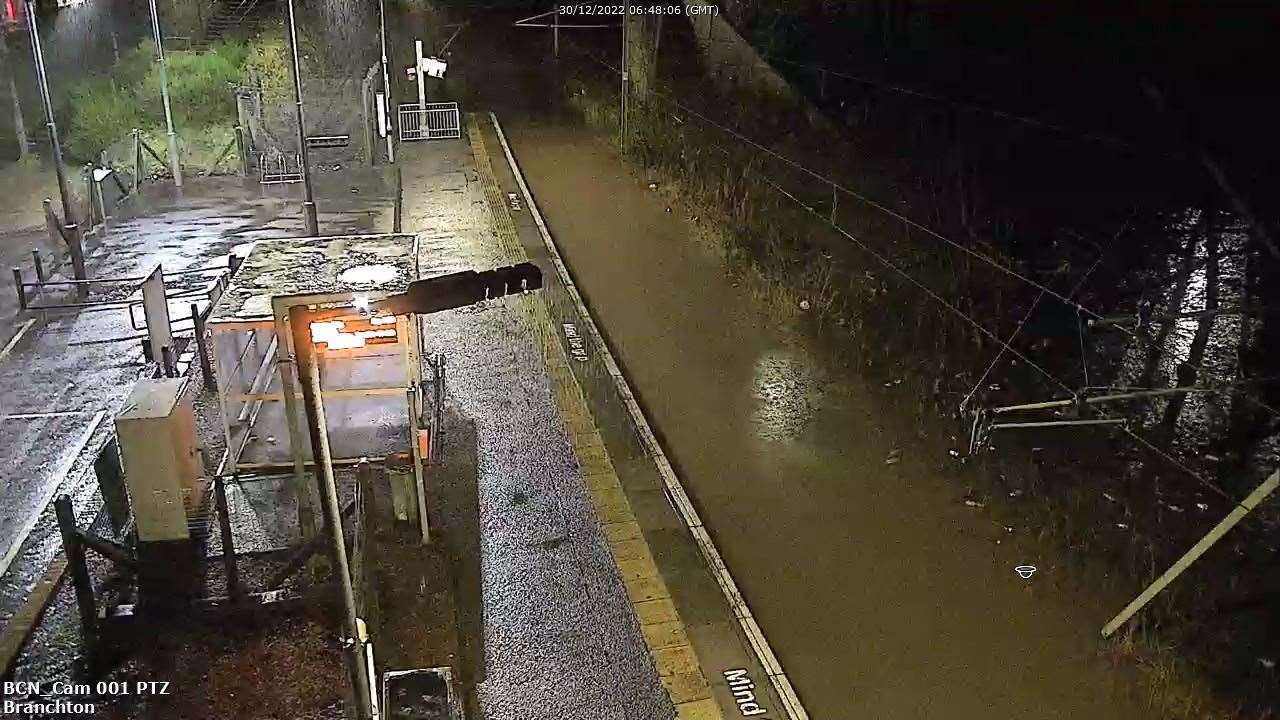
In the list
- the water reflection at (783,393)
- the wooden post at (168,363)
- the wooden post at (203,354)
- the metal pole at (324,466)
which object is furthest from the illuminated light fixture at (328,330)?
the metal pole at (324,466)

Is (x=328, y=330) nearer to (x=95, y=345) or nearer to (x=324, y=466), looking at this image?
(x=324, y=466)

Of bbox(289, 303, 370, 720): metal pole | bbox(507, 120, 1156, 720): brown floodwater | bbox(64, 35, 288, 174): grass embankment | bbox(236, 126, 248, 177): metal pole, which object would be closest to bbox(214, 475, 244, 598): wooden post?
bbox(289, 303, 370, 720): metal pole

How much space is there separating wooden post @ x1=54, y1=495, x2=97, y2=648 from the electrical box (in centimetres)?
59

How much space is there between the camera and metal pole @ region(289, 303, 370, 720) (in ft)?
10.9

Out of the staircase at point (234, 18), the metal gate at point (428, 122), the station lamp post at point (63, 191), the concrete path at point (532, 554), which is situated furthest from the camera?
the staircase at point (234, 18)

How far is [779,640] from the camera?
606 centimetres

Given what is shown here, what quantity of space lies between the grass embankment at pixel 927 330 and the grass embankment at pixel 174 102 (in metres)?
9.20

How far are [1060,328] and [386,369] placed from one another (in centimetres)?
626

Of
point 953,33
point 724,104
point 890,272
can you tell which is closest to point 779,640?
point 890,272

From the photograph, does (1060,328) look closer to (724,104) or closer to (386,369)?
(386,369)

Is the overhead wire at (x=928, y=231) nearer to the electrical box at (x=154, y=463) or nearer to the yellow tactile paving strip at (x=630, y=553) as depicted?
the yellow tactile paving strip at (x=630, y=553)

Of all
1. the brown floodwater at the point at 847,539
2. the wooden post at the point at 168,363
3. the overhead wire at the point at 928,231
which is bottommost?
the brown floodwater at the point at 847,539

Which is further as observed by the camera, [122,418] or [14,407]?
[14,407]

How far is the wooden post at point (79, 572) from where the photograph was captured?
578 centimetres
